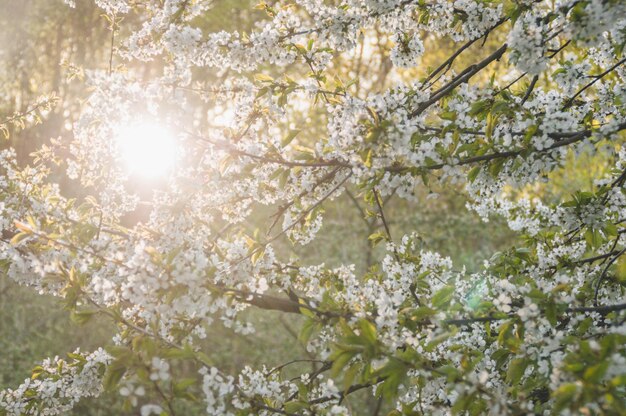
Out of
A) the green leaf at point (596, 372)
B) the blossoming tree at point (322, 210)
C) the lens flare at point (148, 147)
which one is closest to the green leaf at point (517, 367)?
the blossoming tree at point (322, 210)

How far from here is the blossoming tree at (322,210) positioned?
219cm

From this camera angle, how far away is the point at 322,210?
127 inches

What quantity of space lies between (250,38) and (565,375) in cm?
237

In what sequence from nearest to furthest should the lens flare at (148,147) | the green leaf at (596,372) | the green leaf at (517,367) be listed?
the green leaf at (596,372)
the green leaf at (517,367)
the lens flare at (148,147)

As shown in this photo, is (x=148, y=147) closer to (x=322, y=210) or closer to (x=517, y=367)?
(x=322, y=210)

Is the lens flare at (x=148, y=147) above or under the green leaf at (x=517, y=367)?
above

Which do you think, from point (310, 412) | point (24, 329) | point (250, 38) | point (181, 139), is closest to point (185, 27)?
point (250, 38)

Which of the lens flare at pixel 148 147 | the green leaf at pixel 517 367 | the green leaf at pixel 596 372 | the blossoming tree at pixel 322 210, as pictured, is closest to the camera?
the green leaf at pixel 596 372

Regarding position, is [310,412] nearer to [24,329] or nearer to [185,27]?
[185,27]

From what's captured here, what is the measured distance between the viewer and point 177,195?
304 cm

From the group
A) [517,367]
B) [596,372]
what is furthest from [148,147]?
[596,372]

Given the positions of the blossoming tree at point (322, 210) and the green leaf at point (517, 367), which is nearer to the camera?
the blossoming tree at point (322, 210)

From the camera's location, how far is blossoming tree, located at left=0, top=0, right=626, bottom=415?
7.19 feet

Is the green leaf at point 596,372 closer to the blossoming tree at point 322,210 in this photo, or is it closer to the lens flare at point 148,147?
the blossoming tree at point 322,210
